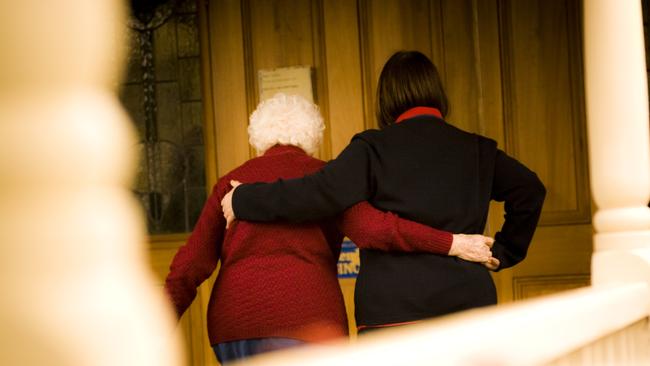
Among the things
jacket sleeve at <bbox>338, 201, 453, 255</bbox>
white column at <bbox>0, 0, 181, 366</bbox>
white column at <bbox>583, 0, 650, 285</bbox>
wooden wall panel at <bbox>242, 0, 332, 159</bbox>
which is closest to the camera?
white column at <bbox>0, 0, 181, 366</bbox>

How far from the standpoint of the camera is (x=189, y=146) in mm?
3195

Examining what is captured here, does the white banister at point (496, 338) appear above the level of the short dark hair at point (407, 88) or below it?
below

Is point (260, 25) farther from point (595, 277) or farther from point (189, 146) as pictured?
point (595, 277)

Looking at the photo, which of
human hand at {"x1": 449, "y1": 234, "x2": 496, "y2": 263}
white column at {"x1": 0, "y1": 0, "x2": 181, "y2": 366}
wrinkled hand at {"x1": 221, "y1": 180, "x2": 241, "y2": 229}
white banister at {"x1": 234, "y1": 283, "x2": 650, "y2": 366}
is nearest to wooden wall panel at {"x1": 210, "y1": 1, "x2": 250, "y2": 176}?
wrinkled hand at {"x1": 221, "y1": 180, "x2": 241, "y2": 229}

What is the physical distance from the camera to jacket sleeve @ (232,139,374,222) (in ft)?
5.33

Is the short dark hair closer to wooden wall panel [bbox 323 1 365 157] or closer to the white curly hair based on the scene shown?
the white curly hair

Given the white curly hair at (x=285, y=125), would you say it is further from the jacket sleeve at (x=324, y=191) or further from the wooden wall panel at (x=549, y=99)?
the wooden wall panel at (x=549, y=99)

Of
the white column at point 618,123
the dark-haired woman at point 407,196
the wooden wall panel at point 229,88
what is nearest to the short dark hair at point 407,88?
the dark-haired woman at point 407,196

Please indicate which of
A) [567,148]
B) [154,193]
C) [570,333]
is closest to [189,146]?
[154,193]

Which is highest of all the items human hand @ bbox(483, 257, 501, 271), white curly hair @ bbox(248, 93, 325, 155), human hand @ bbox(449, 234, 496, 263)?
white curly hair @ bbox(248, 93, 325, 155)

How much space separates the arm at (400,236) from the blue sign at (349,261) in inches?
56.7

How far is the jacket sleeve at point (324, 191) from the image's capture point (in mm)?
1626

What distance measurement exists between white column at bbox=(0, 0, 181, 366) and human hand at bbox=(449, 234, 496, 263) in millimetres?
1412

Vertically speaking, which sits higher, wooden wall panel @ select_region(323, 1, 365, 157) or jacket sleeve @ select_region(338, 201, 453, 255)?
wooden wall panel @ select_region(323, 1, 365, 157)
